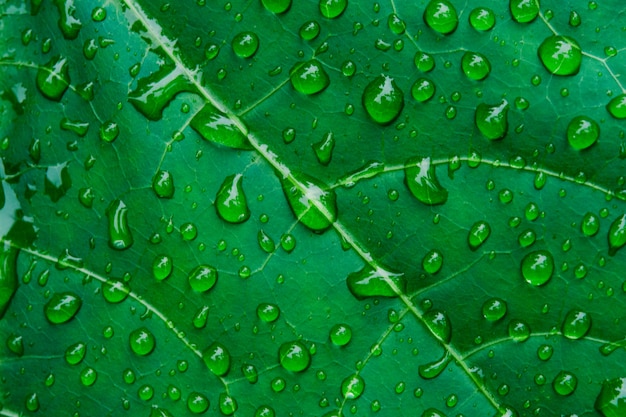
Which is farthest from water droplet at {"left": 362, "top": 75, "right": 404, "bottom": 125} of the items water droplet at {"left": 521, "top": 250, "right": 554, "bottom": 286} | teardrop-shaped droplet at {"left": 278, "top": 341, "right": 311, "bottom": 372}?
teardrop-shaped droplet at {"left": 278, "top": 341, "right": 311, "bottom": 372}

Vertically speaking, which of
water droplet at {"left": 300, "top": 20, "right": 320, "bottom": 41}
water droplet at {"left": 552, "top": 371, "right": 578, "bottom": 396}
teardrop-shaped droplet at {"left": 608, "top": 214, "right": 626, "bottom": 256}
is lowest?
water droplet at {"left": 552, "top": 371, "right": 578, "bottom": 396}

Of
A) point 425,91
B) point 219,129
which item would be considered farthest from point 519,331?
point 219,129

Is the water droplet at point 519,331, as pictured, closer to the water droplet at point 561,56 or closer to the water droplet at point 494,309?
the water droplet at point 494,309

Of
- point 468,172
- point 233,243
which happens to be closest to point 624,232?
point 468,172

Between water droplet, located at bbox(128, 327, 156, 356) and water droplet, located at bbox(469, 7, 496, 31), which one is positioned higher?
water droplet, located at bbox(469, 7, 496, 31)

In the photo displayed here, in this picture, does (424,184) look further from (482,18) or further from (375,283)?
(482,18)

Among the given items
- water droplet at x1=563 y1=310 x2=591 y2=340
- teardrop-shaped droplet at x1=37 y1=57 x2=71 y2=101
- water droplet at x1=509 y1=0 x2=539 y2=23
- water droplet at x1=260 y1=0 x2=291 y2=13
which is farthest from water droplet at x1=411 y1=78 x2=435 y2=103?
teardrop-shaped droplet at x1=37 y1=57 x2=71 y2=101

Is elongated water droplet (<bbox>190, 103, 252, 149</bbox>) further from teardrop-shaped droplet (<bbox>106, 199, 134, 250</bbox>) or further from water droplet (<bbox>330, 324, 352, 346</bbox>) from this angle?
water droplet (<bbox>330, 324, 352, 346</bbox>)
